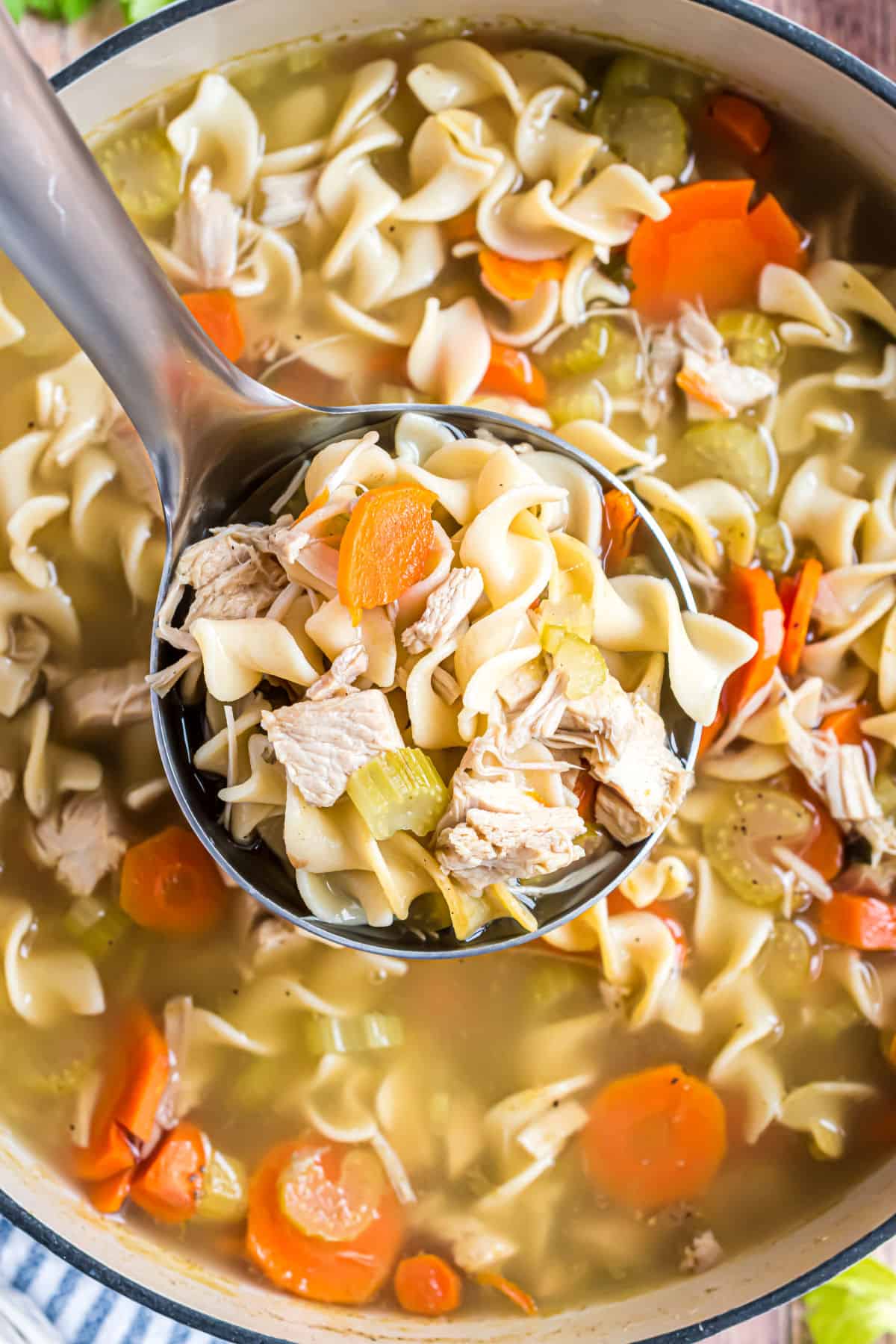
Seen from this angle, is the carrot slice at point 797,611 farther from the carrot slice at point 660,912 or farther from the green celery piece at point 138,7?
the green celery piece at point 138,7

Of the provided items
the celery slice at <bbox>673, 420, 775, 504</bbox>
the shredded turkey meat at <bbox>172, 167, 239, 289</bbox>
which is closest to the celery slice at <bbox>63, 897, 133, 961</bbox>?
the shredded turkey meat at <bbox>172, 167, 239, 289</bbox>

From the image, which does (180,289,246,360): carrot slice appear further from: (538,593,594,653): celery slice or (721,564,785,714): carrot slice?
(721,564,785,714): carrot slice

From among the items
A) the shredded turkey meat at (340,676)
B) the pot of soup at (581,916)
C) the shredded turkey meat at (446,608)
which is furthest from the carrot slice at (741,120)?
the shredded turkey meat at (340,676)

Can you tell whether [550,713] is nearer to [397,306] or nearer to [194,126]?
[397,306]

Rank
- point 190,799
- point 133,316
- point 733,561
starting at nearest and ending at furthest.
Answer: point 133,316 → point 190,799 → point 733,561

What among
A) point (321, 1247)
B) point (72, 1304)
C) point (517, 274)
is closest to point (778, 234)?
point (517, 274)

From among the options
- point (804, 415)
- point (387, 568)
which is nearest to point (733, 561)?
point (804, 415)
